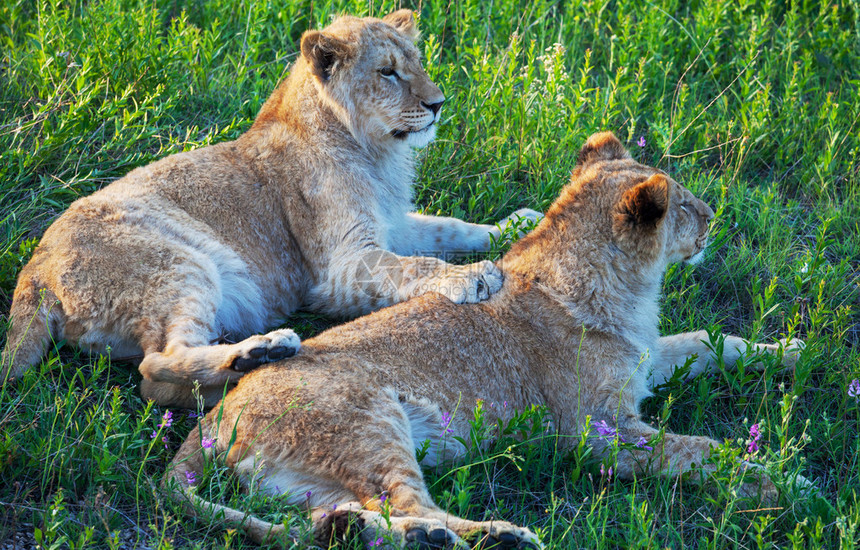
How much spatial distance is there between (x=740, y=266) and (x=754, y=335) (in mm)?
972

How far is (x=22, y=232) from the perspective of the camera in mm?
5160

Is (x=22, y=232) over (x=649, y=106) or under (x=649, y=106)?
under

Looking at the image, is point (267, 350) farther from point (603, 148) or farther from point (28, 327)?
point (603, 148)

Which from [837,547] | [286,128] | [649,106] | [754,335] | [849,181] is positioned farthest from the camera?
[649,106]

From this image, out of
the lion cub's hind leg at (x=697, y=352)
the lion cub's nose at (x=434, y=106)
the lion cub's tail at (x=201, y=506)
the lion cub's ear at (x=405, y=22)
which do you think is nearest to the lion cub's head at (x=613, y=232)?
the lion cub's hind leg at (x=697, y=352)

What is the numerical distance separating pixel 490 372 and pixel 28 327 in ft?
7.21

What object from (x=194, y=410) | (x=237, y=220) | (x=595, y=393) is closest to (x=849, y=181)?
(x=595, y=393)

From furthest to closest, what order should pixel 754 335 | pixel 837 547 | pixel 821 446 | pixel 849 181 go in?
pixel 849 181
pixel 754 335
pixel 821 446
pixel 837 547

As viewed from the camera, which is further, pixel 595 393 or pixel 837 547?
pixel 595 393

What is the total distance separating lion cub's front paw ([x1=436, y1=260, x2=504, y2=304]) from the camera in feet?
14.9

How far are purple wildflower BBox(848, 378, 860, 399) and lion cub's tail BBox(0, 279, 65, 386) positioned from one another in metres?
3.91

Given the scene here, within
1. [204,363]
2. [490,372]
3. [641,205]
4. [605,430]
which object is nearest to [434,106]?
[641,205]

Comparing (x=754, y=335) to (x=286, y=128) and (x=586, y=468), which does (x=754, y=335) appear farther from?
(x=286, y=128)

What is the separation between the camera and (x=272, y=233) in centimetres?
527
